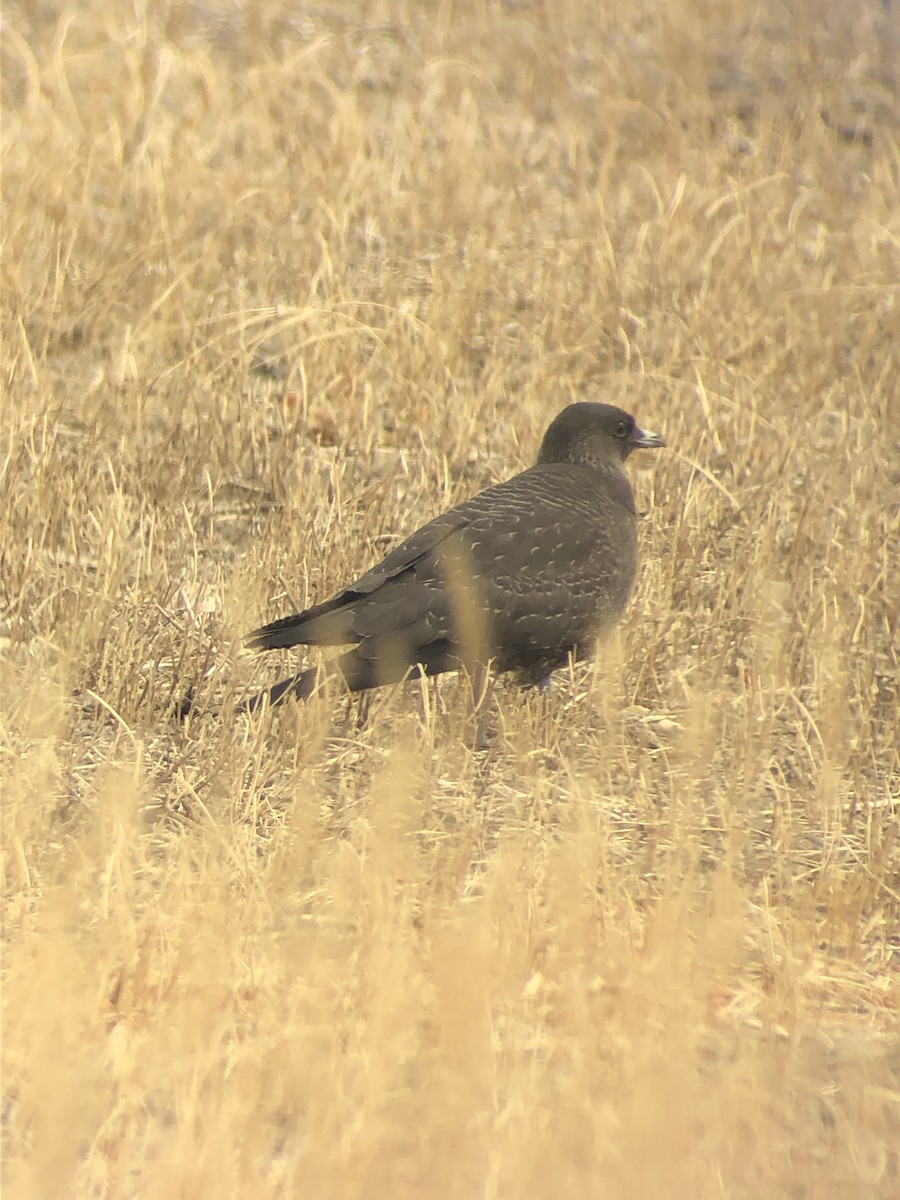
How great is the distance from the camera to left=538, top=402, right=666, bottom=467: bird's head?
18.9ft

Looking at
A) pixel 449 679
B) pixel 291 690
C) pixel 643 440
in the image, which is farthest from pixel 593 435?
pixel 291 690

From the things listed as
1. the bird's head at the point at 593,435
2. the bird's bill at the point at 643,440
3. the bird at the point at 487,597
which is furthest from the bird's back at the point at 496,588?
the bird's bill at the point at 643,440

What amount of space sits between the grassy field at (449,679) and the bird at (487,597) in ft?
0.65

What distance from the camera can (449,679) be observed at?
18.3 feet

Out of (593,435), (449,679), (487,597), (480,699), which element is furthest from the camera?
(593,435)

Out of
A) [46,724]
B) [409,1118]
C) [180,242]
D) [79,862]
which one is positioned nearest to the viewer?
[409,1118]

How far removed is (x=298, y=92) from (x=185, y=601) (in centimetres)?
489

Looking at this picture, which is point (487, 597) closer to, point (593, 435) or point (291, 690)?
point (291, 690)

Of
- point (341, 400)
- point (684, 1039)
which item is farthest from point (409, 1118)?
point (341, 400)

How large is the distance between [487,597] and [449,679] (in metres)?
0.65

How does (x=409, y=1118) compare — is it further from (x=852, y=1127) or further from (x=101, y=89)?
(x=101, y=89)

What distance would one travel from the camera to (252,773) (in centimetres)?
470

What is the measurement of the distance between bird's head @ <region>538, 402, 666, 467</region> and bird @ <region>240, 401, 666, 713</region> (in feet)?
0.82

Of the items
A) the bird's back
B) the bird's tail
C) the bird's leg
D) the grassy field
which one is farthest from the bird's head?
the bird's tail
